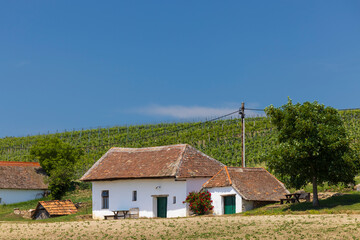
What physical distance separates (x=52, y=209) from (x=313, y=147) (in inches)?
886

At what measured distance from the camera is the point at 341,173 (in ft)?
100.0

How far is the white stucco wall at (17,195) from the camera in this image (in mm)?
53650

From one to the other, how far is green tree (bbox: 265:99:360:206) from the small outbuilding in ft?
63.1

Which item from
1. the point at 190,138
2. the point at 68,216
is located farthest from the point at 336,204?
the point at 190,138

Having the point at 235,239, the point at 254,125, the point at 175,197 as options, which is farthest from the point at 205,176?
the point at 254,125

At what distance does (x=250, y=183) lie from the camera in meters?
36.2

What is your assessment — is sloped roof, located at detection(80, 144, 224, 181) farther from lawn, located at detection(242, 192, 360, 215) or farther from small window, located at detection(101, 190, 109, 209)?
lawn, located at detection(242, 192, 360, 215)

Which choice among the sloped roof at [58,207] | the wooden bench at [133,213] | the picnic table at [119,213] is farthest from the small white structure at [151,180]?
the sloped roof at [58,207]

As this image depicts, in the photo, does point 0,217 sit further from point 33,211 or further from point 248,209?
point 248,209

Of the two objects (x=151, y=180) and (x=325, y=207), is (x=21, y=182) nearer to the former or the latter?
(x=151, y=180)

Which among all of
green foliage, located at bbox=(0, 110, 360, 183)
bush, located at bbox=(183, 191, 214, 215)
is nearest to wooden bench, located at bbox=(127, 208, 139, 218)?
bush, located at bbox=(183, 191, 214, 215)

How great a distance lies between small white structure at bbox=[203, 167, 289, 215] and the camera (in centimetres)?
3422

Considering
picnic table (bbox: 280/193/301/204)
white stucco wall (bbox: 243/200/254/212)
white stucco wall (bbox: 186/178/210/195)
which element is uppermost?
white stucco wall (bbox: 186/178/210/195)

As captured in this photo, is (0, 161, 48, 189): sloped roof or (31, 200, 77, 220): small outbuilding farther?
(0, 161, 48, 189): sloped roof
